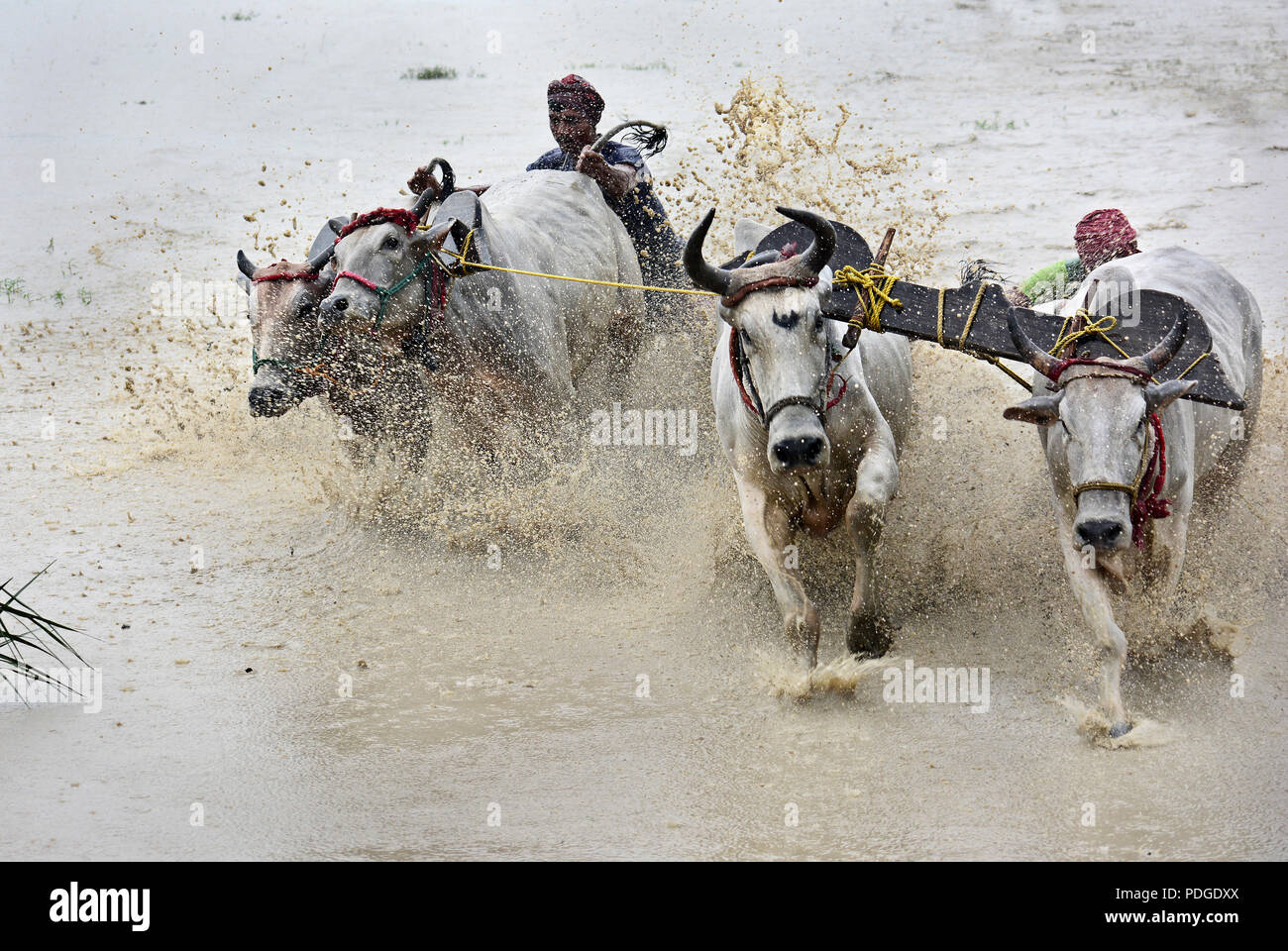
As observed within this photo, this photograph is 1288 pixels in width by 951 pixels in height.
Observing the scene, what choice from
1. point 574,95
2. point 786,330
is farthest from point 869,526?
point 574,95

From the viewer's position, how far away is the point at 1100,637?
4.14 metres

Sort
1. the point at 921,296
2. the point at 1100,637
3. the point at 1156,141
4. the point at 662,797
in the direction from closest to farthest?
the point at 662,797 < the point at 1100,637 < the point at 921,296 < the point at 1156,141

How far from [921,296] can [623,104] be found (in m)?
8.59

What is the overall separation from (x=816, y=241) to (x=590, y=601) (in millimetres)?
2017

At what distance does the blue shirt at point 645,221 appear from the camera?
7.10m

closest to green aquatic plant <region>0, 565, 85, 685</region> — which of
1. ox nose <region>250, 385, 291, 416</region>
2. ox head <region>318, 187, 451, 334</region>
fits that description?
ox nose <region>250, 385, 291, 416</region>

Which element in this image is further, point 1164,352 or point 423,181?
point 423,181

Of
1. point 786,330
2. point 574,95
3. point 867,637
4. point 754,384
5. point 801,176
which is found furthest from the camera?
point 801,176

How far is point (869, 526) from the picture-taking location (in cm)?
450

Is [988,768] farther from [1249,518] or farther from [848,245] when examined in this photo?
[1249,518]

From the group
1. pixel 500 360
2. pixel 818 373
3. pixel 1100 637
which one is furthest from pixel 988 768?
pixel 500 360

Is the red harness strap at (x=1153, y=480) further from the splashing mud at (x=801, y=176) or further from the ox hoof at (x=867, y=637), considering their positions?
the splashing mud at (x=801, y=176)

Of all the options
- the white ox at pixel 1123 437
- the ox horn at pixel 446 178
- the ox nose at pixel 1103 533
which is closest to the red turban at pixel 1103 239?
the white ox at pixel 1123 437

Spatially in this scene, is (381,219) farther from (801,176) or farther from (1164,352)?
(801,176)
